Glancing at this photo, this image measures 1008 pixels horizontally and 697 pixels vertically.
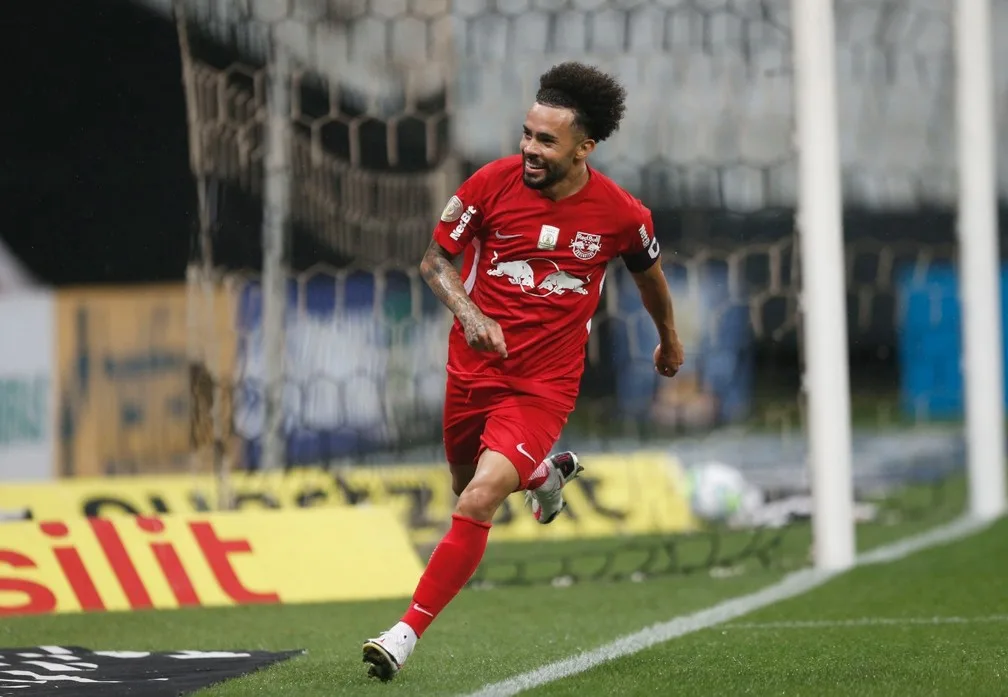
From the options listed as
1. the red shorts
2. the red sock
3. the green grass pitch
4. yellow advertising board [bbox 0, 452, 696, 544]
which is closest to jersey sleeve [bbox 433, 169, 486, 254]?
the red shorts

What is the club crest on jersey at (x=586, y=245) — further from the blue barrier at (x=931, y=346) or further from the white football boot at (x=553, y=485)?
the blue barrier at (x=931, y=346)

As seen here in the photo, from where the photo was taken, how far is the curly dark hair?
5.53m

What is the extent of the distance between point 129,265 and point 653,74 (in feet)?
13.2

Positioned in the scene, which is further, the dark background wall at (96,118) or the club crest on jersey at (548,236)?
the dark background wall at (96,118)

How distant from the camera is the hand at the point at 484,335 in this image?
530 centimetres

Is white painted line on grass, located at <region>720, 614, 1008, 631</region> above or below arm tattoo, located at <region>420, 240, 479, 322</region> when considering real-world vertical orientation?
below

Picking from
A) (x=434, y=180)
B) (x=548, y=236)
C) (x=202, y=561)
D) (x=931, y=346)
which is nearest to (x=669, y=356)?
(x=548, y=236)

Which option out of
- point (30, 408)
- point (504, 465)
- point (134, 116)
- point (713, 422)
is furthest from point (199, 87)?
point (713, 422)

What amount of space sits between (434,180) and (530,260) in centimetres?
526

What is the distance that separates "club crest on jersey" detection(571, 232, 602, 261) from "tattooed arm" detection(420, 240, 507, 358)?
378 millimetres

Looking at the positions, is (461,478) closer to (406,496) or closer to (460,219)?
(460,219)

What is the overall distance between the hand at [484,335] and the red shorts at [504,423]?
27 centimetres

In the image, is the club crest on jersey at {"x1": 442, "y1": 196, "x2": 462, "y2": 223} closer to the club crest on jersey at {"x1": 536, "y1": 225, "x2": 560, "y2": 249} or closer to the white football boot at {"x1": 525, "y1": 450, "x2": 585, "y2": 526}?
the club crest on jersey at {"x1": 536, "y1": 225, "x2": 560, "y2": 249}

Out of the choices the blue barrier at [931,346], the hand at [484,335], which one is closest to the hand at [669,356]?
the hand at [484,335]
